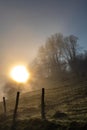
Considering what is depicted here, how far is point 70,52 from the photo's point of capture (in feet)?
340

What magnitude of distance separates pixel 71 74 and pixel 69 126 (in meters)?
70.2

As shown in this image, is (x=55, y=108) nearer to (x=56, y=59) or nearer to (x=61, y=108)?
(x=61, y=108)

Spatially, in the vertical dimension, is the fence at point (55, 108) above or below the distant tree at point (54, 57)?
below

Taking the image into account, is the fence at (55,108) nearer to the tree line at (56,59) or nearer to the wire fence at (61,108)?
the wire fence at (61,108)

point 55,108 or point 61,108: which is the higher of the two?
point 55,108

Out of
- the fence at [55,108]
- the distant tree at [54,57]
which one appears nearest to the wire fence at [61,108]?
the fence at [55,108]

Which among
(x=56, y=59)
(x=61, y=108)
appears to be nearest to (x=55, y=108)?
(x=61, y=108)

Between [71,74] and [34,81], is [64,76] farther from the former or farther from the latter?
[34,81]

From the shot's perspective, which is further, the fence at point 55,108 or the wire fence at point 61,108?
the fence at point 55,108

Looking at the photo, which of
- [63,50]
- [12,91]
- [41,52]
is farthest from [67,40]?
[12,91]

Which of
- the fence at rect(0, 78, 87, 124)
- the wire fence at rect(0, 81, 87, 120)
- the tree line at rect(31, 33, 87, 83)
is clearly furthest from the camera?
the tree line at rect(31, 33, 87, 83)

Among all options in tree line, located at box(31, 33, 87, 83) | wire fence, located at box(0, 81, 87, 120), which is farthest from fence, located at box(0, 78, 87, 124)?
tree line, located at box(31, 33, 87, 83)

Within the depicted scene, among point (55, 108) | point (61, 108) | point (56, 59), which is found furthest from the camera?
point (56, 59)

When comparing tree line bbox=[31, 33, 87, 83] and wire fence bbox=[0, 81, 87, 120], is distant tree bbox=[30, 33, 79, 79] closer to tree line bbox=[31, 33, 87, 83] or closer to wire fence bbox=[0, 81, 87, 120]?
tree line bbox=[31, 33, 87, 83]
